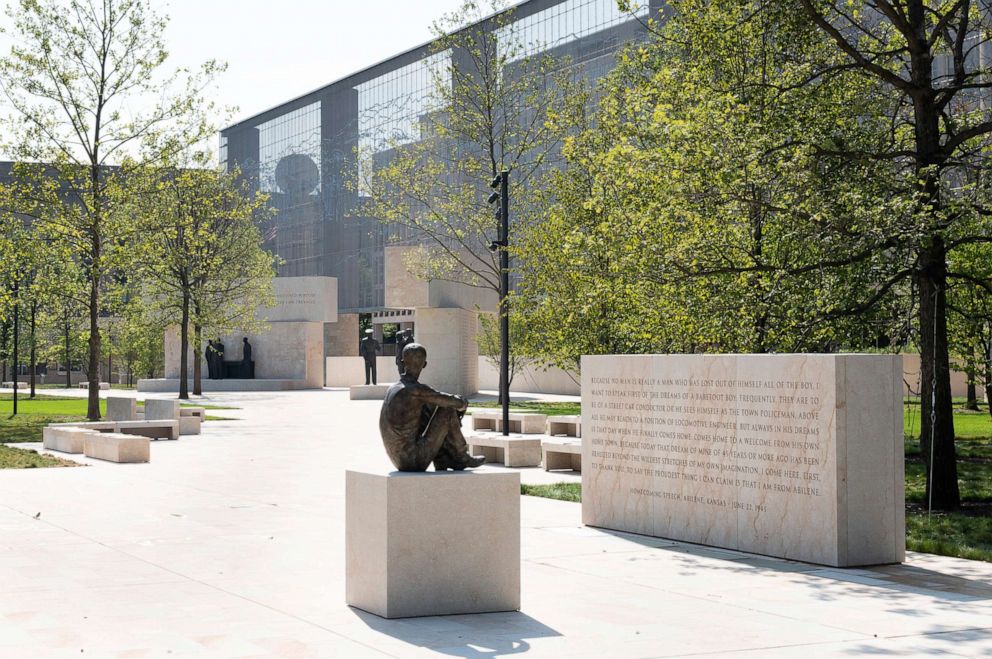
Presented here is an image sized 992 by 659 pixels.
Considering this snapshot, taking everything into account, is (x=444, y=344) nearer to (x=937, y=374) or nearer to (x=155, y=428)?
(x=155, y=428)

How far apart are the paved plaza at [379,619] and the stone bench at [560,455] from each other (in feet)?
14.8

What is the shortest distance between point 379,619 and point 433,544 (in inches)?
23.3

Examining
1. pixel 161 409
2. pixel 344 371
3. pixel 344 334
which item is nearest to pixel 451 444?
pixel 161 409

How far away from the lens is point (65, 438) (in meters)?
23.0

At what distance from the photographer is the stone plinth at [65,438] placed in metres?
22.7

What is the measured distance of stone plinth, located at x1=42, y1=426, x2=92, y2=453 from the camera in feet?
74.4

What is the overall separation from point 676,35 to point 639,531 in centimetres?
1134

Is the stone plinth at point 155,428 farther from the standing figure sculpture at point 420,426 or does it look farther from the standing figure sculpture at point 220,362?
the standing figure sculpture at point 220,362

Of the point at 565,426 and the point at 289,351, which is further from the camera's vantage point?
the point at 289,351

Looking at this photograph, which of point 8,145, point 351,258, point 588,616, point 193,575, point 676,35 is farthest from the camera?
point 351,258

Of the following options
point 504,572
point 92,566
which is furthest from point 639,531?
point 92,566

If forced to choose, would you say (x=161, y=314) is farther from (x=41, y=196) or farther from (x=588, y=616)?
(x=588, y=616)

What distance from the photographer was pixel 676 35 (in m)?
20.6

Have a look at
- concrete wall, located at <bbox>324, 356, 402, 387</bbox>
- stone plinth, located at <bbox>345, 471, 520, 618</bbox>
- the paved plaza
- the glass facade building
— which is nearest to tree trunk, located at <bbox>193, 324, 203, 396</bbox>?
concrete wall, located at <bbox>324, 356, 402, 387</bbox>
